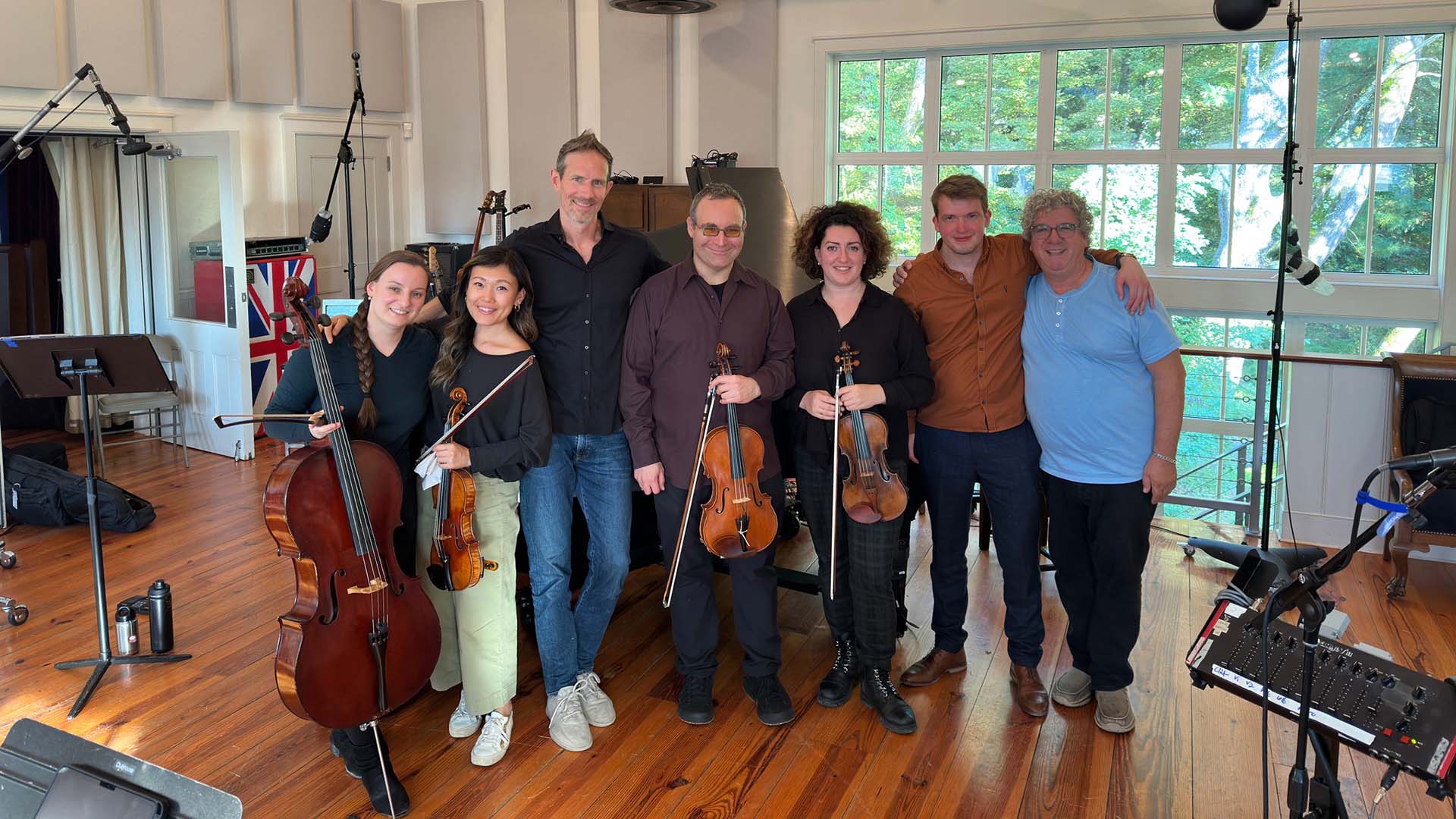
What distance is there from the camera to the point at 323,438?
259 cm

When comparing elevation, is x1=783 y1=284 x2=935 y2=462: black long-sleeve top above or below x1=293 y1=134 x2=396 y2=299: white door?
below

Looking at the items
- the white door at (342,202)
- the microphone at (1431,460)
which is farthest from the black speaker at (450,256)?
the microphone at (1431,460)

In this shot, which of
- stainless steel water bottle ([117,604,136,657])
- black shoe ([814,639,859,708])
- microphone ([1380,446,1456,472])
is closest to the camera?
microphone ([1380,446,1456,472])

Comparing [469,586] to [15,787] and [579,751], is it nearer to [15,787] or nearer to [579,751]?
[579,751]

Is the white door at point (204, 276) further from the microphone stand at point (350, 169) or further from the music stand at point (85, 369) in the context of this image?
the music stand at point (85, 369)

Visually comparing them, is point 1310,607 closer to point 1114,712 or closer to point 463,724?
point 1114,712

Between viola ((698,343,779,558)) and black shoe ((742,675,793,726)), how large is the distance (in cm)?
58

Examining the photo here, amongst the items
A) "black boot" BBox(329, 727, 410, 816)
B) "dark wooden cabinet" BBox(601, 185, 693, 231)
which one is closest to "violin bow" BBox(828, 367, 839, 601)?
"black boot" BBox(329, 727, 410, 816)

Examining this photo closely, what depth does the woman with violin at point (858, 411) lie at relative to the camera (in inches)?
116

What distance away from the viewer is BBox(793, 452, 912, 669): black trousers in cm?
312

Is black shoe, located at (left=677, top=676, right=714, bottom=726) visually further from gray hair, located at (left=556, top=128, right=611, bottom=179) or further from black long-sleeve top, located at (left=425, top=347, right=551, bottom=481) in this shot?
gray hair, located at (left=556, top=128, right=611, bottom=179)

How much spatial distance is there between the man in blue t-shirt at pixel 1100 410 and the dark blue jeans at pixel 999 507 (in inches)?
3.2

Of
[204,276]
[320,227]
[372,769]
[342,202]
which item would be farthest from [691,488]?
[342,202]

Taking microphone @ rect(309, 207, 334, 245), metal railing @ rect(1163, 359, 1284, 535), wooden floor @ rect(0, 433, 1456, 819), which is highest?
microphone @ rect(309, 207, 334, 245)
